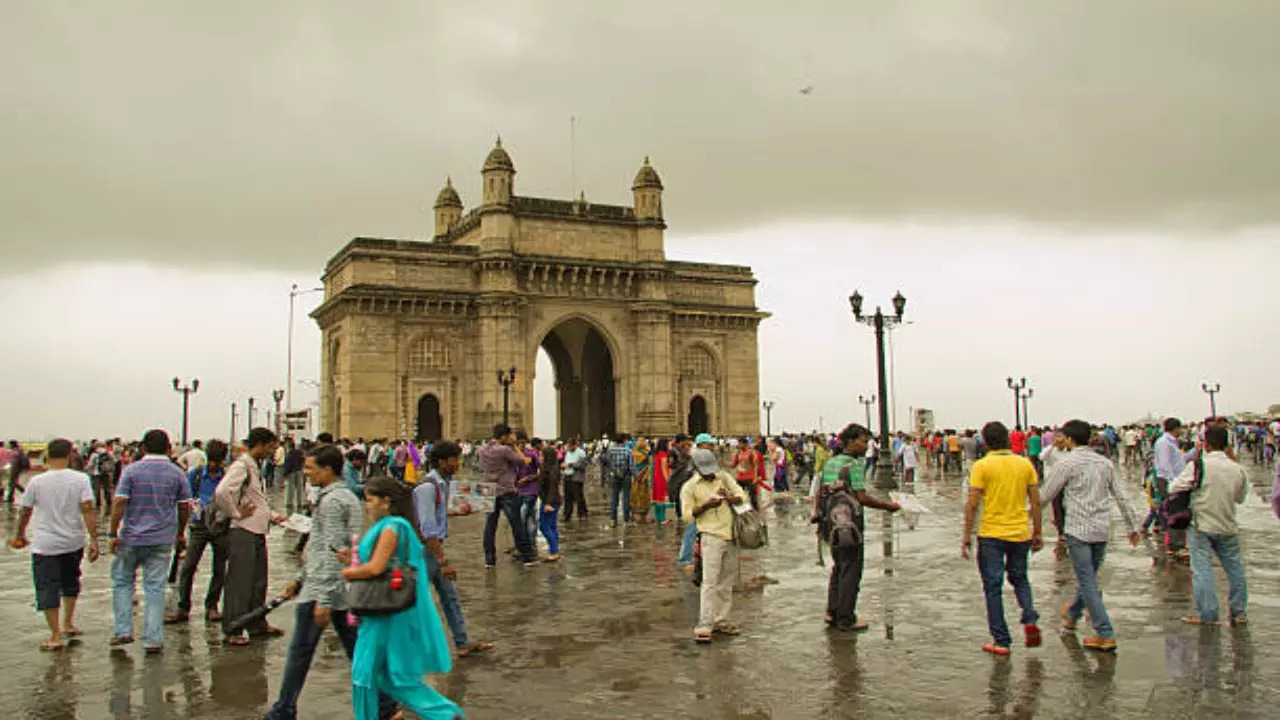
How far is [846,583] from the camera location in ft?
26.4

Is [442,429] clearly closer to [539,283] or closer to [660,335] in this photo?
[539,283]

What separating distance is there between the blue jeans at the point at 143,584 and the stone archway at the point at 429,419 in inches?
1368

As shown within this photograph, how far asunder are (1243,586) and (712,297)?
4133 cm

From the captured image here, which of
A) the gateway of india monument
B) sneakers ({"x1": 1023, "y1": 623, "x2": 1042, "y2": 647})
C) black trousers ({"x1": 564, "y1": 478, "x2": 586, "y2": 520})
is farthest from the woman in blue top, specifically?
the gateway of india monument

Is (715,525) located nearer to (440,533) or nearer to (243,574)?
(440,533)

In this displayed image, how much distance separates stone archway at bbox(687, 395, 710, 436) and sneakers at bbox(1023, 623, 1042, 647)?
41154mm

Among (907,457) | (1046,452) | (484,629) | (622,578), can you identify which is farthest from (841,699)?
(907,457)

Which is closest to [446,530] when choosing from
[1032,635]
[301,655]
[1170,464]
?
[301,655]

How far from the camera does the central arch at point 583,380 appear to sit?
51.9m

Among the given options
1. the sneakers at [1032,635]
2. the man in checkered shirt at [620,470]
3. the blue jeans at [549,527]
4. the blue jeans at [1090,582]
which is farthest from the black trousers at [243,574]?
the man in checkered shirt at [620,470]

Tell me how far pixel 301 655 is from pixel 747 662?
119 inches

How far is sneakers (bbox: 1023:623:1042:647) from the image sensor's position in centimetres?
716

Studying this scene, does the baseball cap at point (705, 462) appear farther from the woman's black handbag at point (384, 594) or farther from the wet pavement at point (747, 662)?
the woman's black handbag at point (384, 594)

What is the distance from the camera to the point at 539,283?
4391cm
